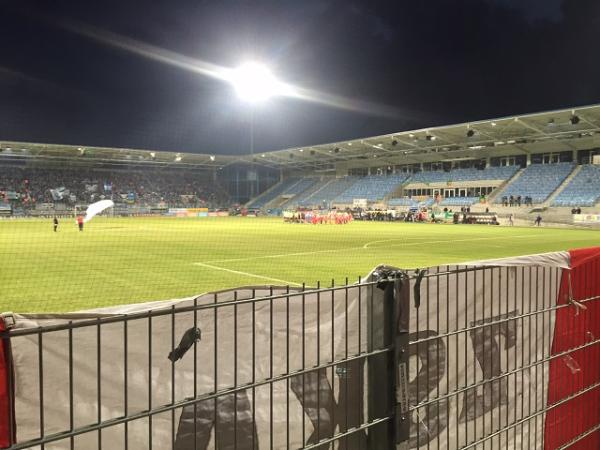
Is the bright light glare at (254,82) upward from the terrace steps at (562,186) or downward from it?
upward

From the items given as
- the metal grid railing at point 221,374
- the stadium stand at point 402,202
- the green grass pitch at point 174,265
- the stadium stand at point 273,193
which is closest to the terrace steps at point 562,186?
the stadium stand at point 402,202

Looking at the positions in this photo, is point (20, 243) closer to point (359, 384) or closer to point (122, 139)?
point (359, 384)

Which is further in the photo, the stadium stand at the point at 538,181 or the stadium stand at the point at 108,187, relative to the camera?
the stadium stand at the point at 108,187

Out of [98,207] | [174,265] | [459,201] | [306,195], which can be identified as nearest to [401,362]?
[174,265]

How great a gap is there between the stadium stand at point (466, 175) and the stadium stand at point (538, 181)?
2.03 metres

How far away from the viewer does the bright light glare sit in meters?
55.6

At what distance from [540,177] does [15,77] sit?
68.0 metres

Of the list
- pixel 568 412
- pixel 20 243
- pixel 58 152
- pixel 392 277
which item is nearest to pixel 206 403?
pixel 392 277

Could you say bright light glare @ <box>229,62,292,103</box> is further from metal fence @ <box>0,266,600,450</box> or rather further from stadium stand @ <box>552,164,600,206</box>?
metal fence @ <box>0,266,600,450</box>

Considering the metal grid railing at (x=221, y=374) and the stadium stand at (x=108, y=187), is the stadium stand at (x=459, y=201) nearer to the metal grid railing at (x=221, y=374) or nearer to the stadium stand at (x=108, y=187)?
the stadium stand at (x=108, y=187)

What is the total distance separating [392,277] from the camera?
9.38 ft

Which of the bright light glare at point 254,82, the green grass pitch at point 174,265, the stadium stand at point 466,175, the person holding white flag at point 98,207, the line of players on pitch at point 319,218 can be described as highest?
the bright light glare at point 254,82

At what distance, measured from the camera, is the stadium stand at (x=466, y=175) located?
2388 inches

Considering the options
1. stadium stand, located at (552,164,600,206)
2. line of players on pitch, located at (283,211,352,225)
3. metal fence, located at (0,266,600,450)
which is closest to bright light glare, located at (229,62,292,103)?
line of players on pitch, located at (283,211,352,225)
